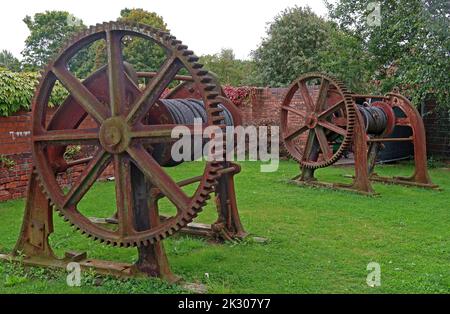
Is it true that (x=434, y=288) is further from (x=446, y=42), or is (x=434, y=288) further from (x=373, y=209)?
(x=446, y=42)

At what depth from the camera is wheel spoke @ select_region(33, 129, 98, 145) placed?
4215 millimetres

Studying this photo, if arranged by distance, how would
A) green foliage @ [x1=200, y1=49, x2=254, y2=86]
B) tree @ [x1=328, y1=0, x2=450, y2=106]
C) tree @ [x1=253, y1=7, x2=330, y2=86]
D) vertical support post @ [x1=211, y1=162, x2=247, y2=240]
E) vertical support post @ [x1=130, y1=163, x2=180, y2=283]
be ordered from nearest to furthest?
vertical support post @ [x1=130, y1=163, x2=180, y2=283] → vertical support post @ [x1=211, y1=162, x2=247, y2=240] → tree @ [x1=328, y1=0, x2=450, y2=106] → tree @ [x1=253, y1=7, x2=330, y2=86] → green foliage @ [x1=200, y1=49, x2=254, y2=86]

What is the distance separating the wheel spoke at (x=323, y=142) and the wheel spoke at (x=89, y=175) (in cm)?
551

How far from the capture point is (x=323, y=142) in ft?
29.7

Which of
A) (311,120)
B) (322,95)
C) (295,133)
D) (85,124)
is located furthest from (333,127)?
(85,124)

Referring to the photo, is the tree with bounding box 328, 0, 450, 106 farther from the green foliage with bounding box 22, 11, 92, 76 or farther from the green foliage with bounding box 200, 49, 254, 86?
the green foliage with bounding box 22, 11, 92, 76

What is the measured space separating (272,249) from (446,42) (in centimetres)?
661

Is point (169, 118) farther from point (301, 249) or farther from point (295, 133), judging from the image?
point (295, 133)

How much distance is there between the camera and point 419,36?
10.4 metres

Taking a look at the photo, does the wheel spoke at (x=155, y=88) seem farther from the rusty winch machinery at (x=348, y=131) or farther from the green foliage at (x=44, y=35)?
the green foliage at (x=44, y=35)

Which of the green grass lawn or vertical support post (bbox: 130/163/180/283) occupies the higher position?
vertical support post (bbox: 130/163/180/283)

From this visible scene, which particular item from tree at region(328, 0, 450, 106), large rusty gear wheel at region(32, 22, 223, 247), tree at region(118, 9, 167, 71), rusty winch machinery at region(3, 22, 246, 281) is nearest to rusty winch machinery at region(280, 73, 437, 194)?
tree at region(328, 0, 450, 106)

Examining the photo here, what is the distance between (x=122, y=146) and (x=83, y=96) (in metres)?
0.61
